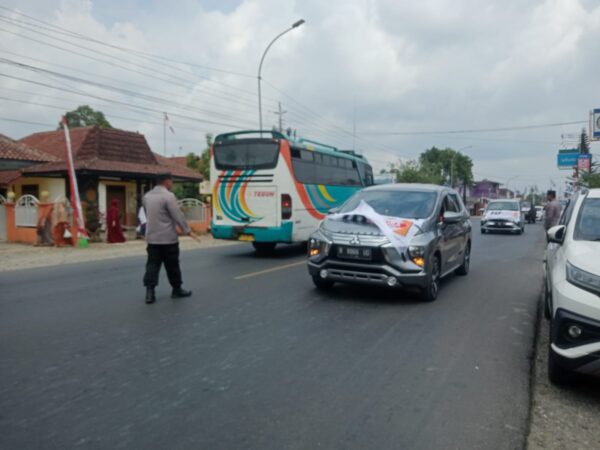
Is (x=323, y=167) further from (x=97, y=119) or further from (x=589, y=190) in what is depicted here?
(x=97, y=119)

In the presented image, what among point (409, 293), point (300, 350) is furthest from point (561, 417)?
point (409, 293)

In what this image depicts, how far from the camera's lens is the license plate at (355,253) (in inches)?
274

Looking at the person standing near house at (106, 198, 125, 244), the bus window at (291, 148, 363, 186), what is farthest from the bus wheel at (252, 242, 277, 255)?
the person standing near house at (106, 198, 125, 244)

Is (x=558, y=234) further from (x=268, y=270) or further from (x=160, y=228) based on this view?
(x=268, y=270)

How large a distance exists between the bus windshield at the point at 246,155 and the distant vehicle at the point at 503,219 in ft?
50.4

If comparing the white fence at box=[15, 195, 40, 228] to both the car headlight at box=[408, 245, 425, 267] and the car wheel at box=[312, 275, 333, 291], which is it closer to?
the car wheel at box=[312, 275, 333, 291]

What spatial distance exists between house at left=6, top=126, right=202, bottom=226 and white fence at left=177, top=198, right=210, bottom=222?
2.15 m

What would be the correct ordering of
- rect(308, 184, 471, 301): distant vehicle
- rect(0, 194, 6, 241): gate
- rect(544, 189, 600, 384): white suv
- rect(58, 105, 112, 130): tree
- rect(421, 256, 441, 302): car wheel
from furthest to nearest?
rect(58, 105, 112, 130): tree → rect(0, 194, 6, 241): gate → rect(421, 256, 441, 302): car wheel → rect(308, 184, 471, 301): distant vehicle → rect(544, 189, 600, 384): white suv

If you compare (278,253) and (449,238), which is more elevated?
(449,238)

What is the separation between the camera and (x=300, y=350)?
4930 millimetres

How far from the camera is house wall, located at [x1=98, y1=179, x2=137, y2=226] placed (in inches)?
1007

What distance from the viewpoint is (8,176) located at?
27.1m

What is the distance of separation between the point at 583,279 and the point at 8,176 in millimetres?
29938

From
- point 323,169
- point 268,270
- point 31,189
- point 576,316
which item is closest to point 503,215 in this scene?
point 323,169
